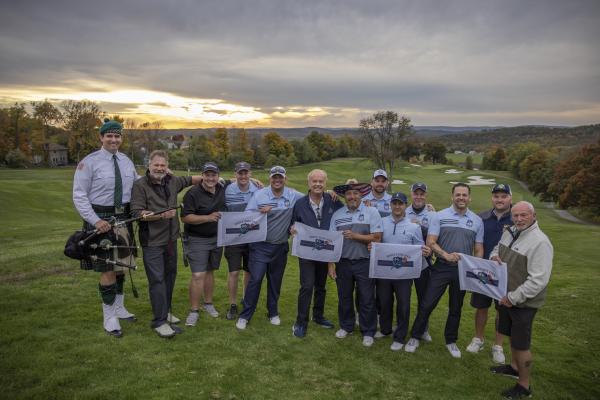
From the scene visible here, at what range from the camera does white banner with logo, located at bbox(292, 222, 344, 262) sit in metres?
7.12

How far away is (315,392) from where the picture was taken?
557 centimetres

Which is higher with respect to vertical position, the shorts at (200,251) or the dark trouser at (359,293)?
the shorts at (200,251)

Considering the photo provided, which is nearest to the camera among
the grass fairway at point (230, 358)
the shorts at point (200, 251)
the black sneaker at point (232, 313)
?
the grass fairway at point (230, 358)

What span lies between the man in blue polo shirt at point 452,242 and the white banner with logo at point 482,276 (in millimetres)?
187

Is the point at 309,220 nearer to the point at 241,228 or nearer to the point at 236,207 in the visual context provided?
the point at 241,228

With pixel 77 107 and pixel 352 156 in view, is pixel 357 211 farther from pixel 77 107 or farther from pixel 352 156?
pixel 352 156

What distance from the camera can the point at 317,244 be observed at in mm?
7188

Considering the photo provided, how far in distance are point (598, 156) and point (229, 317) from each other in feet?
177

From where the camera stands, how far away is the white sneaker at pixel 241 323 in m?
7.37

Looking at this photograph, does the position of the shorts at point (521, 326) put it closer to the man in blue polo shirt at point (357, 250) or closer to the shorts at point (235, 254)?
the man in blue polo shirt at point (357, 250)

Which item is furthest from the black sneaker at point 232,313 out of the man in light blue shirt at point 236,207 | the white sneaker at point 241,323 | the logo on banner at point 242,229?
the logo on banner at point 242,229

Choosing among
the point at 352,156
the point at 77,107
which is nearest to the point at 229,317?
the point at 77,107

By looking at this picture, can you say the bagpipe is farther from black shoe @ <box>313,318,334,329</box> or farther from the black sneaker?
black shoe @ <box>313,318,334,329</box>

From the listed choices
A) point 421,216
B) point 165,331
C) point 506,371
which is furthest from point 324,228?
point 506,371
